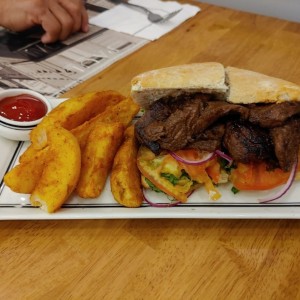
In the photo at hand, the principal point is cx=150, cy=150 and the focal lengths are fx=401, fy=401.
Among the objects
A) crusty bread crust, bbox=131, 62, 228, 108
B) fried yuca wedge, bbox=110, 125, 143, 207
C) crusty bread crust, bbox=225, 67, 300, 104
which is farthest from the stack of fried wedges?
crusty bread crust, bbox=225, 67, 300, 104

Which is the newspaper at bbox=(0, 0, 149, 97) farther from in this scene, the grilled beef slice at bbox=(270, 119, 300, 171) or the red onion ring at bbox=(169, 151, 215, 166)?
the grilled beef slice at bbox=(270, 119, 300, 171)

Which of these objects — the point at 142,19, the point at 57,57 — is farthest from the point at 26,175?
the point at 142,19

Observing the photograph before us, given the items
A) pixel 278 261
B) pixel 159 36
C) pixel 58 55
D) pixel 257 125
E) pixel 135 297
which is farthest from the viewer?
pixel 159 36

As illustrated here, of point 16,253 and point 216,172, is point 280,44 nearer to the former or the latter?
point 216,172

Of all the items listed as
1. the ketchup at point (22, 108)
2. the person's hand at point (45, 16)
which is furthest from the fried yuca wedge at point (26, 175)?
the person's hand at point (45, 16)

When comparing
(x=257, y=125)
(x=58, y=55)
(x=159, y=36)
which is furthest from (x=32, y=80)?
(x=257, y=125)

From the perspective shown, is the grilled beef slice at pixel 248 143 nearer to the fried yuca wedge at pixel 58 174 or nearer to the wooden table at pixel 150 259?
the wooden table at pixel 150 259
